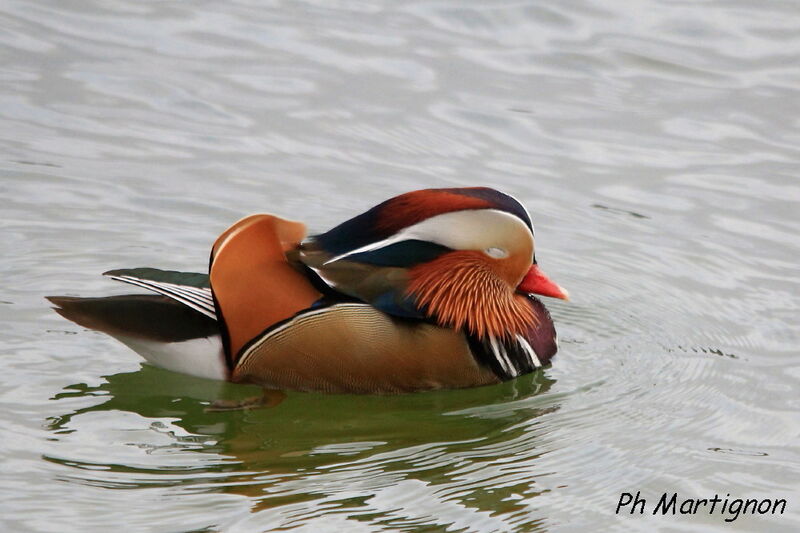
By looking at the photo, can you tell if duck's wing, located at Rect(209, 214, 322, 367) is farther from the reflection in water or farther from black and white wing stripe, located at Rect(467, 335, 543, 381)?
black and white wing stripe, located at Rect(467, 335, 543, 381)

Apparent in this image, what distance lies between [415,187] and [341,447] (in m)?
3.34

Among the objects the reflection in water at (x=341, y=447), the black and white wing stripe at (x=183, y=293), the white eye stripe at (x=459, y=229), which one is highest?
the white eye stripe at (x=459, y=229)

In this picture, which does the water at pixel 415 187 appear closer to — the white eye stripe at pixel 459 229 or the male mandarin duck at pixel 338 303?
the male mandarin duck at pixel 338 303

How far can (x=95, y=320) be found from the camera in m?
6.60

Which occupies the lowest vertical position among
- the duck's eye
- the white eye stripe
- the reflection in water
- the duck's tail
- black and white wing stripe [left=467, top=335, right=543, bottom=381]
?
the reflection in water

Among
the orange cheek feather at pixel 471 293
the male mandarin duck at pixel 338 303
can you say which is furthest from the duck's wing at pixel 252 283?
the orange cheek feather at pixel 471 293

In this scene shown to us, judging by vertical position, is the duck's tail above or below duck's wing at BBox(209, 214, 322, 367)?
below

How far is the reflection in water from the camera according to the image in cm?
568

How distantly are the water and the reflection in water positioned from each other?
0.02 m

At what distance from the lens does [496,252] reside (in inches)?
274

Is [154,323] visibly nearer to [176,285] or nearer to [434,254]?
[176,285]

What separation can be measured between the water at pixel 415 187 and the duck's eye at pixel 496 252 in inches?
25.2

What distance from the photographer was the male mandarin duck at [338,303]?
6.52 m

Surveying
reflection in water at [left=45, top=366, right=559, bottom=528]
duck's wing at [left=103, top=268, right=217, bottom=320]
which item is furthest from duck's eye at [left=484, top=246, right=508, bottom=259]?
duck's wing at [left=103, top=268, right=217, bottom=320]
